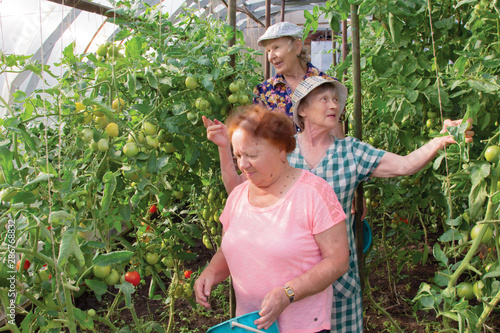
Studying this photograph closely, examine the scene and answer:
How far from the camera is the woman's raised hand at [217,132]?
140 centimetres

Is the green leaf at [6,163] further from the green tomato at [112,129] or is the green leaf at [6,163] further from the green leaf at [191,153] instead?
the green leaf at [191,153]

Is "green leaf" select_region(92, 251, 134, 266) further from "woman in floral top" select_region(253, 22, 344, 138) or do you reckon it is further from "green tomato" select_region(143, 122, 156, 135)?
"woman in floral top" select_region(253, 22, 344, 138)

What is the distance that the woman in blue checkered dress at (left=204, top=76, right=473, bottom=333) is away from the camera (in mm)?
1378

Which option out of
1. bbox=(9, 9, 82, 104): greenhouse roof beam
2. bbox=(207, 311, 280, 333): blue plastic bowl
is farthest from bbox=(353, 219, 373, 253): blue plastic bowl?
bbox=(9, 9, 82, 104): greenhouse roof beam

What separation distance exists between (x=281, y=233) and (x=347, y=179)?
13.8 inches

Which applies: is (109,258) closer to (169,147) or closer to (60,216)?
(60,216)

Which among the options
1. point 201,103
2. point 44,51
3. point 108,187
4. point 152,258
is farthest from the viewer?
point 44,51

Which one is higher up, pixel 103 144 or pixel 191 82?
pixel 191 82

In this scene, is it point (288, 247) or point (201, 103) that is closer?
point (288, 247)

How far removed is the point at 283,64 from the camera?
6.49 ft

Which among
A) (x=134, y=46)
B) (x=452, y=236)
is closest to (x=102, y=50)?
(x=134, y=46)

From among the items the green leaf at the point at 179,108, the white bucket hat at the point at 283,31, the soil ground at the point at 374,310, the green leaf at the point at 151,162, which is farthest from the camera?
the soil ground at the point at 374,310

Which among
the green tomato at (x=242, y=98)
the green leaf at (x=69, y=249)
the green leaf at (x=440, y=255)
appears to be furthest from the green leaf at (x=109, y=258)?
the green leaf at (x=440, y=255)

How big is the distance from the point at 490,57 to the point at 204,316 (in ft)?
6.14
